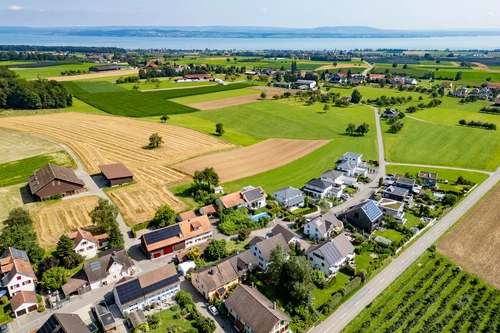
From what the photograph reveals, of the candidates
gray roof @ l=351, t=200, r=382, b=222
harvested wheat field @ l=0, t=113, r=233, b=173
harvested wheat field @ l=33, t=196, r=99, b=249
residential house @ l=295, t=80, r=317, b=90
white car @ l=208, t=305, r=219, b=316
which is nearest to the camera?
white car @ l=208, t=305, r=219, b=316

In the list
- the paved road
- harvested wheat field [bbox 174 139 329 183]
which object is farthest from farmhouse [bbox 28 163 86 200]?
the paved road

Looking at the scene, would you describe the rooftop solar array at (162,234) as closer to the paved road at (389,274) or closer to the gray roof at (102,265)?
the gray roof at (102,265)

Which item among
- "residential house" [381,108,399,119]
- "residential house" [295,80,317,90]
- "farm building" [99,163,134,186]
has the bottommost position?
"farm building" [99,163,134,186]

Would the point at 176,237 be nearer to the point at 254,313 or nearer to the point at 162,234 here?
the point at 162,234

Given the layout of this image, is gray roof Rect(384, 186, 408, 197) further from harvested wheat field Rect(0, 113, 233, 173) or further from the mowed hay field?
harvested wheat field Rect(0, 113, 233, 173)

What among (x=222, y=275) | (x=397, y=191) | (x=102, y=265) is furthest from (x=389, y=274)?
(x=102, y=265)

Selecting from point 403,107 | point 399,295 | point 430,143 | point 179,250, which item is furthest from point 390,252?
point 403,107
